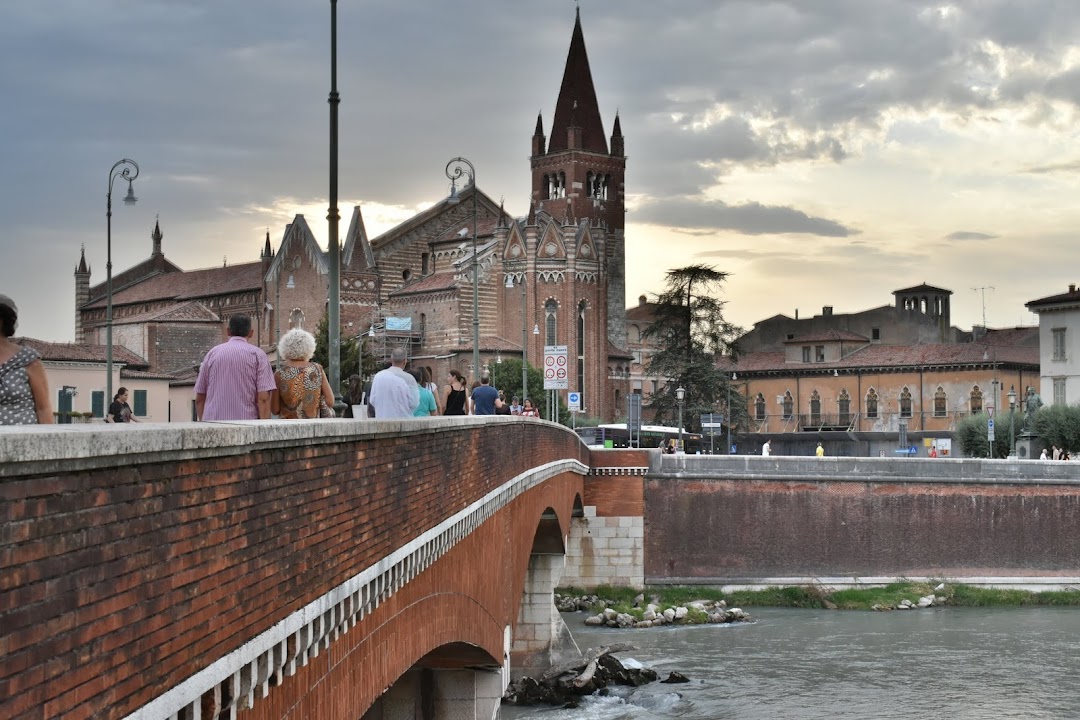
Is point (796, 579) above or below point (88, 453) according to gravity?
below

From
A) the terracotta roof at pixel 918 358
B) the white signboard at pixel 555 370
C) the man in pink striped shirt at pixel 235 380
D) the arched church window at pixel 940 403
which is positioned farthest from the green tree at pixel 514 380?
the man in pink striped shirt at pixel 235 380

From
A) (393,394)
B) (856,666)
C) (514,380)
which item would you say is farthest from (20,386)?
(514,380)

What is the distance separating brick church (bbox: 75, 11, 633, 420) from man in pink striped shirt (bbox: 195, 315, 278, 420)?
67.9 metres

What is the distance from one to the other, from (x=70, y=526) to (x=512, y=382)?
74542 millimetres

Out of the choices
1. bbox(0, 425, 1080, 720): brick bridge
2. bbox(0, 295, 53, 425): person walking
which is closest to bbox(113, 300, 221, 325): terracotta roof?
bbox(0, 425, 1080, 720): brick bridge

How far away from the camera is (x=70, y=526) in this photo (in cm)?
446

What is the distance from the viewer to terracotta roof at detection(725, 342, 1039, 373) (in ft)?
282

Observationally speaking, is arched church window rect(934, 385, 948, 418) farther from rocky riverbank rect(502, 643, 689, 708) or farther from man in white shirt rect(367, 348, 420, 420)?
man in white shirt rect(367, 348, 420, 420)

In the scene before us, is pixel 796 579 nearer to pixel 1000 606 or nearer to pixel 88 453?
pixel 1000 606

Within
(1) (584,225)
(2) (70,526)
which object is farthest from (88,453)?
(1) (584,225)

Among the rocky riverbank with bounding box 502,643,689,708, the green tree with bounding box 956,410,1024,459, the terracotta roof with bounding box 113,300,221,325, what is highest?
the terracotta roof with bounding box 113,300,221,325

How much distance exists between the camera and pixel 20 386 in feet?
21.0

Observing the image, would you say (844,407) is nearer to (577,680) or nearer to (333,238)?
(577,680)

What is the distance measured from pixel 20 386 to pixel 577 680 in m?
25.4
